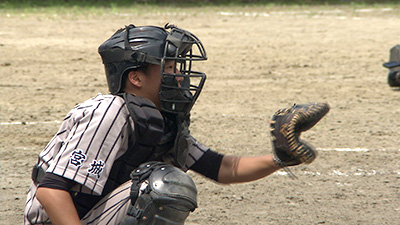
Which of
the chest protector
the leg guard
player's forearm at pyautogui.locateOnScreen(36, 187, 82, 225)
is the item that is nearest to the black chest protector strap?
the chest protector

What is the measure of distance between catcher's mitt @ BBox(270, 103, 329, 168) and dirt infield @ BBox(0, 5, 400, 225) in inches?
45.5

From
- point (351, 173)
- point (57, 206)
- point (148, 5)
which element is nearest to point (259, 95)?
point (351, 173)

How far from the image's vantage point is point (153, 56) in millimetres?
2416

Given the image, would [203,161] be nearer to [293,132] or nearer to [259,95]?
[293,132]

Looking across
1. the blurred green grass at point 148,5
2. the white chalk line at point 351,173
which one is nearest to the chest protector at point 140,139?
the white chalk line at point 351,173

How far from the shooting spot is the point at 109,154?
89.8 inches

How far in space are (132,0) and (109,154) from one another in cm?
1229

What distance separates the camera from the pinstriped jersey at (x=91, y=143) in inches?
87.6

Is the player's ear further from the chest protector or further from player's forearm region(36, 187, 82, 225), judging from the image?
player's forearm region(36, 187, 82, 225)

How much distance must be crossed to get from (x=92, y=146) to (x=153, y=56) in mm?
429

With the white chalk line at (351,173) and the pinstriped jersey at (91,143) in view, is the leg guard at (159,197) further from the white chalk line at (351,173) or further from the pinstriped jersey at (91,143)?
the white chalk line at (351,173)

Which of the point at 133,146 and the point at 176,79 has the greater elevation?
the point at 176,79

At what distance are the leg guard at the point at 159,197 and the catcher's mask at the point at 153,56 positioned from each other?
30cm

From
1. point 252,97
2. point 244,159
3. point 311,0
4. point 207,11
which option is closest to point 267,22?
point 207,11
